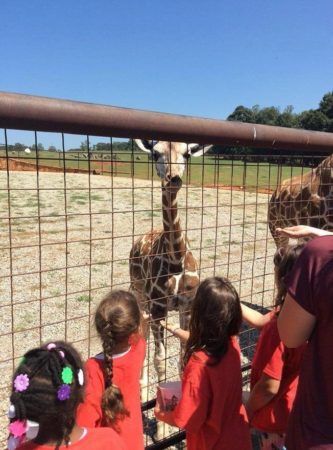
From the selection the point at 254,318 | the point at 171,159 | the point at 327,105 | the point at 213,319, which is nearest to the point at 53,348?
the point at 213,319

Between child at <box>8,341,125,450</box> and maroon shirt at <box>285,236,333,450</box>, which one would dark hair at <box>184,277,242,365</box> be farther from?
child at <box>8,341,125,450</box>

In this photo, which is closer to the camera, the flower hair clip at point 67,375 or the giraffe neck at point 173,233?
the flower hair clip at point 67,375

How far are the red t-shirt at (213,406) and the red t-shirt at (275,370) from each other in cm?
15

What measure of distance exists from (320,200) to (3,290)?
5072 millimetres

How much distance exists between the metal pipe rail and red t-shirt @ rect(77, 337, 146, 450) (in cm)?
98

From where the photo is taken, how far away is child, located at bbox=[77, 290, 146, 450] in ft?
6.02

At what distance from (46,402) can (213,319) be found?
2.80 feet

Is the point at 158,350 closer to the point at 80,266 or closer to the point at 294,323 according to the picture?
the point at 80,266

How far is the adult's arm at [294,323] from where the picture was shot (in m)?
1.45

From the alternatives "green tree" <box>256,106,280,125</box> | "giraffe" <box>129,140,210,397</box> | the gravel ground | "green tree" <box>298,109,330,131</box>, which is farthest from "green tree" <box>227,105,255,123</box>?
"giraffe" <box>129,140,210,397</box>

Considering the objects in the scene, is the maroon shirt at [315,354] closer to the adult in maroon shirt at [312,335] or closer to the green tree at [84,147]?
the adult in maroon shirt at [312,335]

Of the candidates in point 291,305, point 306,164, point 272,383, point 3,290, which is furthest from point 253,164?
point 3,290

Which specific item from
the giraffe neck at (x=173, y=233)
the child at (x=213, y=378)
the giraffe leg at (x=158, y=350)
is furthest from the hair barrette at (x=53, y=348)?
the giraffe leg at (x=158, y=350)

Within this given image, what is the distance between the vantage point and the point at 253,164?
294 centimetres
